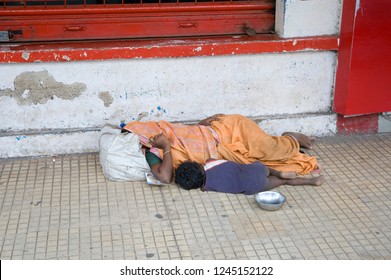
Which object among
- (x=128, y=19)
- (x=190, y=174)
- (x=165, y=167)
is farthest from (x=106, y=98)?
(x=190, y=174)

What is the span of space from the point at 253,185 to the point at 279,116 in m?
1.12

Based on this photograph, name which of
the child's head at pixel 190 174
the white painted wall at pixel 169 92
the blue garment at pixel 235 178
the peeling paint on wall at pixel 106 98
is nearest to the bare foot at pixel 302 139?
the white painted wall at pixel 169 92

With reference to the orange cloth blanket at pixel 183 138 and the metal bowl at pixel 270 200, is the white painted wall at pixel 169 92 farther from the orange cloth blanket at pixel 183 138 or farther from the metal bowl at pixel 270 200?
the metal bowl at pixel 270 200

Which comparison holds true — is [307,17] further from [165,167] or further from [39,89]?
[39,89]

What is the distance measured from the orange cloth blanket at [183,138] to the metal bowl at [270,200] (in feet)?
1.60

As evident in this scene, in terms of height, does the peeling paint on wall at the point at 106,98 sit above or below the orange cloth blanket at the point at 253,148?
above

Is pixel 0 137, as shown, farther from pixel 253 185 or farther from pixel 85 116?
pixel 253 185

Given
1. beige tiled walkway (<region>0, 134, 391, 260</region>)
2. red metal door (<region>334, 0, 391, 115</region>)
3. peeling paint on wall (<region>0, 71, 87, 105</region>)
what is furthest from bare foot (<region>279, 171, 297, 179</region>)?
peeling paint on wall (<region>0, 71, 87, 105</region>)

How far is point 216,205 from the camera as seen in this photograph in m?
4.21

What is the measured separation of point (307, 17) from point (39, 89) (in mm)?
2307

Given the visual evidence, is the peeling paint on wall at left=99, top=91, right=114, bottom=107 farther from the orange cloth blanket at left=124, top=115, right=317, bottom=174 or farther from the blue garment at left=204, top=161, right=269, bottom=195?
the blue garment at left=204, top=161, right=269, bottom=195

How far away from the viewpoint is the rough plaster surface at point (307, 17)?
4.95 metres

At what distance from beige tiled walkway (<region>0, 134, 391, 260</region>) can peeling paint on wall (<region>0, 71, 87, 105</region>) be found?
519mm

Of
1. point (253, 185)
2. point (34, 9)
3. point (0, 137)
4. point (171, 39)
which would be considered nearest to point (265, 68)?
point (171, 39)
